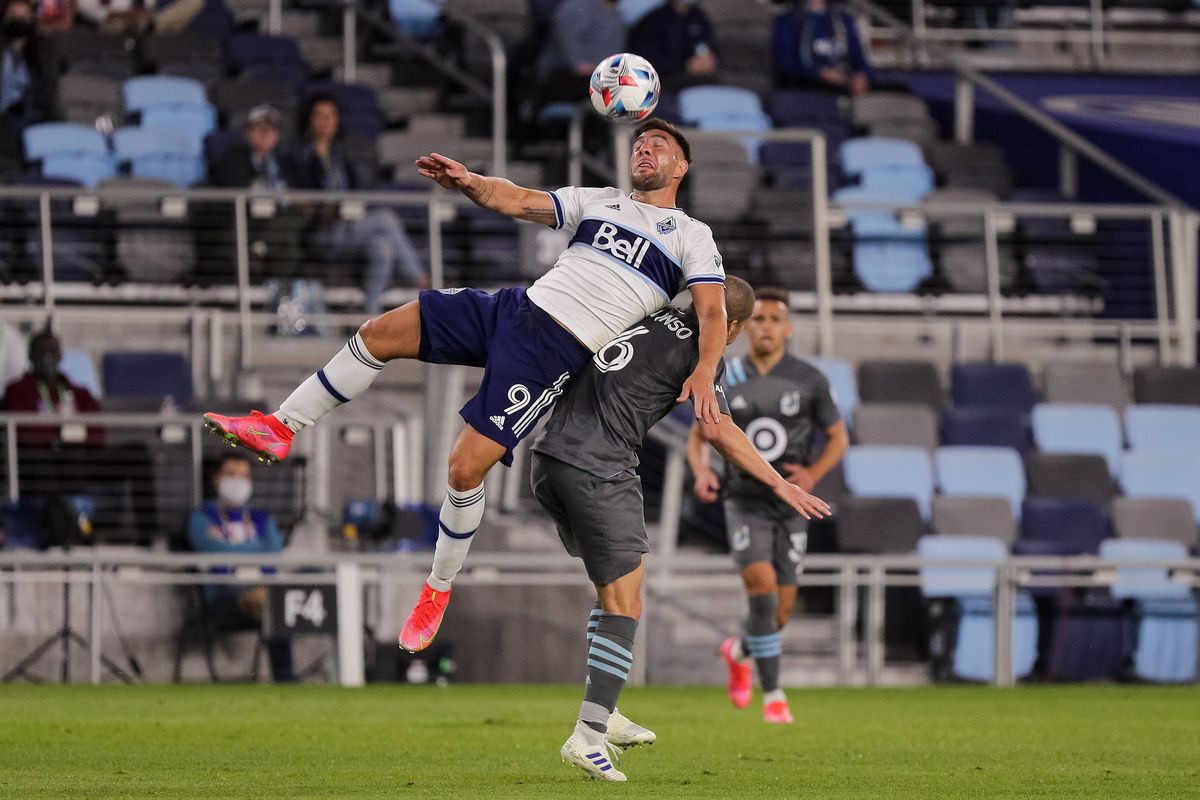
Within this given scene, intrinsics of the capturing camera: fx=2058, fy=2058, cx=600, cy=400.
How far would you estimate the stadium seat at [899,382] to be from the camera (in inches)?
662

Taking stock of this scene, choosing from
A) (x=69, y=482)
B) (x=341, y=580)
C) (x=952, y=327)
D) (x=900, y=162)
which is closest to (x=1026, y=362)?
(x=952, y=327)

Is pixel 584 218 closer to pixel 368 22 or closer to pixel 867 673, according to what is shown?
pixel 867 673

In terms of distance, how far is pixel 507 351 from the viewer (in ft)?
25.9

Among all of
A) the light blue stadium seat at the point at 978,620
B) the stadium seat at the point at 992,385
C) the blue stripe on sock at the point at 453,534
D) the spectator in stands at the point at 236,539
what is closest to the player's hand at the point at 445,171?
the blue stripe on sock at the point at 453,534

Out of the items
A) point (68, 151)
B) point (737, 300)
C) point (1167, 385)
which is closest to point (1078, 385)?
point (1167, 385)

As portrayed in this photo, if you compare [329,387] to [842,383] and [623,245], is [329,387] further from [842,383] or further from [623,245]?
[842,383]

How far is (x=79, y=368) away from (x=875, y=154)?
7721 millimetres

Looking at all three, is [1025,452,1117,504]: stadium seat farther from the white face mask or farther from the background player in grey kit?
the white face mask

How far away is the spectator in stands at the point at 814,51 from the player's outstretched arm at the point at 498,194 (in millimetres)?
12659

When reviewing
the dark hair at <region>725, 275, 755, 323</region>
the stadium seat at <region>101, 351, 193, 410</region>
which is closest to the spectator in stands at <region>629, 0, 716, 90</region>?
the stadium seat at <region>101, 351, 193, 410</region>

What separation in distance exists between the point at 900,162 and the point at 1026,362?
2.53 meters

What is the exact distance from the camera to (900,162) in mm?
19297

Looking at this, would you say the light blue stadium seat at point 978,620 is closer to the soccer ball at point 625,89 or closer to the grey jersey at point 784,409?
the grey jersey at point 784,409

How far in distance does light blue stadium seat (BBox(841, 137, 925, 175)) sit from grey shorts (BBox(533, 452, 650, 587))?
11907 mm
